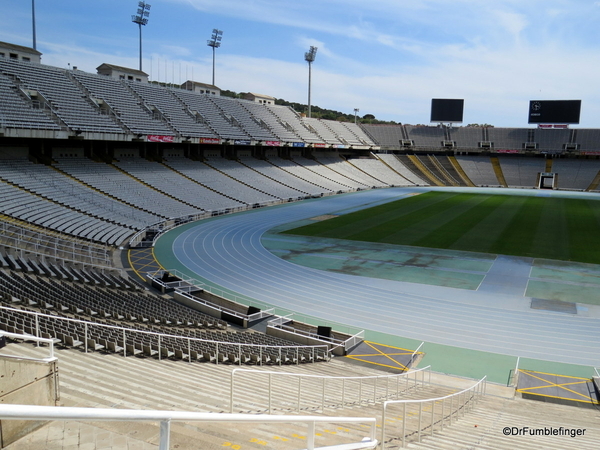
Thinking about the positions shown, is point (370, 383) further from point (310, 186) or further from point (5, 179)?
point (310, 186)

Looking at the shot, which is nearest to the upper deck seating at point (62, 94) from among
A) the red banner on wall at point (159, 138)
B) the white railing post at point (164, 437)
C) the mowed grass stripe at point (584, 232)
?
the red banner on wall at point (159, 138)

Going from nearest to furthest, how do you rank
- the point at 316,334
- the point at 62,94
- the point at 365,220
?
1. the point at 316,334
2. the point at 62,94
3. the point at 365,220

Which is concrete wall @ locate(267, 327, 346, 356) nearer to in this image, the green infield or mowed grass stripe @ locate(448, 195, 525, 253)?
the green infield

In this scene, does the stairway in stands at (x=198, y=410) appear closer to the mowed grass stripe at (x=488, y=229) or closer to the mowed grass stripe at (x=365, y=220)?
the mowed grass stripe at (x=488, y=229)

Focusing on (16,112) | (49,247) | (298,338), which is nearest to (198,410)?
(298,338)

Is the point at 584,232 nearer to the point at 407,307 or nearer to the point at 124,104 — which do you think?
the point at 407,307

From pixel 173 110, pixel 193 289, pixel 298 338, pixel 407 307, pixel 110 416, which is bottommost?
pixel 298 338

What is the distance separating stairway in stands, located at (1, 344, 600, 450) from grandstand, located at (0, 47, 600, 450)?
58mm

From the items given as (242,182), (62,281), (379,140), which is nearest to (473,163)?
(379,140)

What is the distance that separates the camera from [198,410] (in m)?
6.56

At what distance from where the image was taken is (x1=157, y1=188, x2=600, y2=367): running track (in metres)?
16.7

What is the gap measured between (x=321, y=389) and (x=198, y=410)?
4583 millimetres

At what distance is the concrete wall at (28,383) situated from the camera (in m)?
4.96

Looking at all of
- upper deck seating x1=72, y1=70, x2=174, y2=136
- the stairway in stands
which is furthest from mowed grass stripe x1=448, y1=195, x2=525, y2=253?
upper deck seating x1=72, y1=70, x2=174, y2=136
